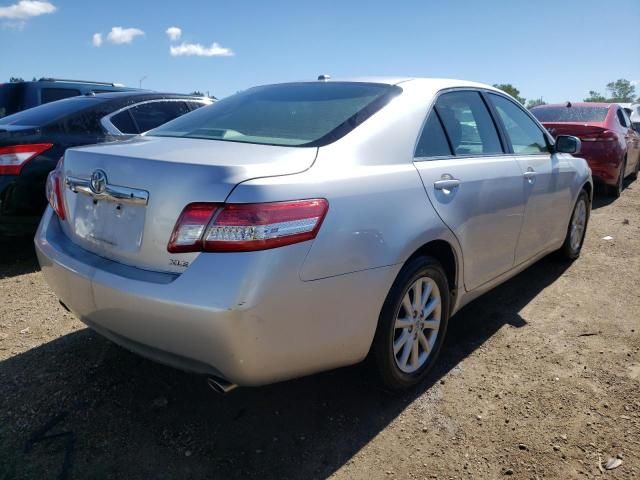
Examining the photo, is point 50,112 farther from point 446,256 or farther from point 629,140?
point 629,140

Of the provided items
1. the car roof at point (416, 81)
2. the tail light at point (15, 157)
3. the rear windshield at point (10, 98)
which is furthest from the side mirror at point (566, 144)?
the rear windshield at point (10, 98)

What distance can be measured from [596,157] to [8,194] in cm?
751

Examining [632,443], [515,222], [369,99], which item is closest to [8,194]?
[369,99]

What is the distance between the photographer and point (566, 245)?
15.3 ft

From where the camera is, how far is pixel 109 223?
2.19 metres

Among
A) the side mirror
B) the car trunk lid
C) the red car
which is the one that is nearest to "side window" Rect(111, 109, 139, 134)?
the car trunk lid

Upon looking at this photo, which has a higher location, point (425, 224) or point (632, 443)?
point (425, 224)

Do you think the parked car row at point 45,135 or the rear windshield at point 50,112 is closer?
the parked car row at point 45,135

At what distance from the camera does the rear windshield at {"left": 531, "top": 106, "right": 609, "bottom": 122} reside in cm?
815

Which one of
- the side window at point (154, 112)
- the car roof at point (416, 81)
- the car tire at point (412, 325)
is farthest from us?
the side window at point (154, 112)

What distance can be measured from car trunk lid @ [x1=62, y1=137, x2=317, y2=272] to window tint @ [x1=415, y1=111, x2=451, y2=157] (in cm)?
73

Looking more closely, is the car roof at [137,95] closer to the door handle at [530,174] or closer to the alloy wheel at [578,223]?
the door handle at [530,174]

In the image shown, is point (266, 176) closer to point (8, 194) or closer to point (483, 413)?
point (483, 413)

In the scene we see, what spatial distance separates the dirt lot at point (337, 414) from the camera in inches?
85.0
